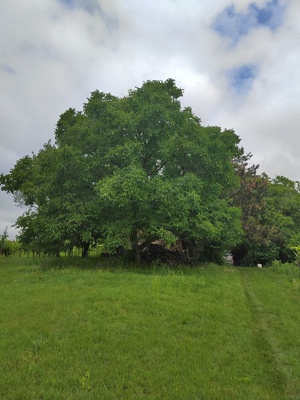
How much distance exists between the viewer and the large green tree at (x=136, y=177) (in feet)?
55.6

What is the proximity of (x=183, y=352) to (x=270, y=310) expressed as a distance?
5708 millimetres

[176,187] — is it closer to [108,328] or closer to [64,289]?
[64,289]

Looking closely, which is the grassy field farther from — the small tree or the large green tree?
the small tree

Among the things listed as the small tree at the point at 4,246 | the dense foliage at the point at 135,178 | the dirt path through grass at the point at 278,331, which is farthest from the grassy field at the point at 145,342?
the small tree at the point at 4,246

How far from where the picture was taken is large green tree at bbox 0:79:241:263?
55.6 ft

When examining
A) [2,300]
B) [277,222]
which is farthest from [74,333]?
[277,222]

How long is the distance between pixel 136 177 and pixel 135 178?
0.28 ft

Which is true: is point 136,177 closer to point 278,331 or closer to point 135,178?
point 135,178

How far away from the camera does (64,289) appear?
12.5 metres

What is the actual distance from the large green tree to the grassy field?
4.62m

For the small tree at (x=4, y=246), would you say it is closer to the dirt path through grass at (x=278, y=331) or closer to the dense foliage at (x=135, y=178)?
the dense foliage at (x=135, y=178)

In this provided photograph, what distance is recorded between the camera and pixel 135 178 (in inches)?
640

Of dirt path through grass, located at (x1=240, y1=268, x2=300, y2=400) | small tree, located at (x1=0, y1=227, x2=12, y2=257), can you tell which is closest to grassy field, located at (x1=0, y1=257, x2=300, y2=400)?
dirt path through grass, located at (x1=240, y1=268, x2=300, y2=400)

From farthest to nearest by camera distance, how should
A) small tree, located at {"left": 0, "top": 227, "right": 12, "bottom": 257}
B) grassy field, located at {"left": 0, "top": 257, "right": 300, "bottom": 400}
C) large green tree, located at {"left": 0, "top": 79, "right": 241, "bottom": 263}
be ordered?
1. small tree, located at {"left": 0, "top": 227, "right": 12, "bottom": 257}
2. large green tree, located at {"left": 0, "top": 79, "right": 241, "bottom": 263}
3. grassy field, located at {"left": 0, "top": 257, "right": 300, "bottom": 400}
